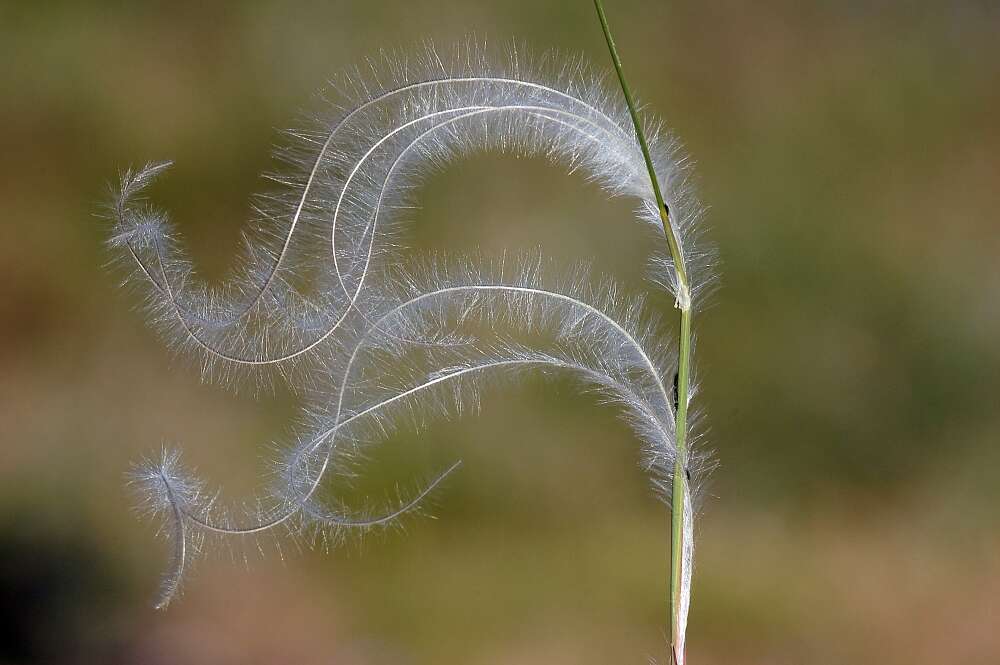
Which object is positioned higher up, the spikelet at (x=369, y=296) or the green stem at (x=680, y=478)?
the spikelet at (x=369, y=296)

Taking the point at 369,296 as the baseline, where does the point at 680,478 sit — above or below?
below

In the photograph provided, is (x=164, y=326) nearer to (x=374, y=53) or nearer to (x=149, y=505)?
(x=149, y=505)

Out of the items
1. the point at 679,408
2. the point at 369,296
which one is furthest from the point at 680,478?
the point at 369,296

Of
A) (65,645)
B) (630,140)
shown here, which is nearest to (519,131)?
(630,140)

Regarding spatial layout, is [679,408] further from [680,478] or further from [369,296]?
[369,296]

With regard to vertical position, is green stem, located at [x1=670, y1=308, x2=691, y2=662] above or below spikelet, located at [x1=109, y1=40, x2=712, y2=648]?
below

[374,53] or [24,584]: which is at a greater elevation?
[374,53]

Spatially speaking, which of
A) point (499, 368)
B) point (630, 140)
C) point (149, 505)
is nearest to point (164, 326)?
point (149, 505)

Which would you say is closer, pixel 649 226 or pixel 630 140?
pixel 630 140

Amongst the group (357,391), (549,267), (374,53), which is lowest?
(357,391)
